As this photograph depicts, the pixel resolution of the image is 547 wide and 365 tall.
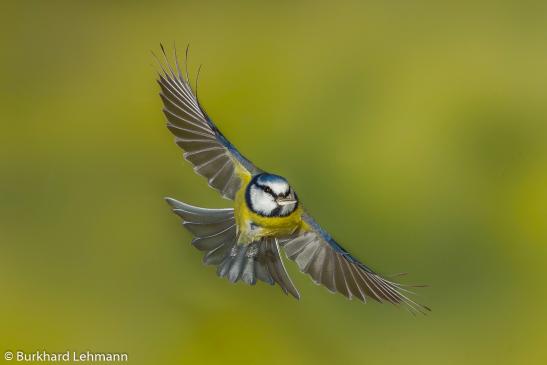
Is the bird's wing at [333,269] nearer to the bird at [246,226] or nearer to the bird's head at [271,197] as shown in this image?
the bird at [246,226]

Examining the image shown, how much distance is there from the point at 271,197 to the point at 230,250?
0.95 ft

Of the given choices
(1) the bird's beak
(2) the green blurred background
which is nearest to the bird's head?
(1) the bird's beak

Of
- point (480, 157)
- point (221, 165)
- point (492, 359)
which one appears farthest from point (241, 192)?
point (480, 157)

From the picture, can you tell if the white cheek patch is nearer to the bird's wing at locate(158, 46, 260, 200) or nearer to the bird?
the bird

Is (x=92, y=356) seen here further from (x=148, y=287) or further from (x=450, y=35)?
(x=450, y=35)

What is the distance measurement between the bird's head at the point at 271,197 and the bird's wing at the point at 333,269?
0.46 feet

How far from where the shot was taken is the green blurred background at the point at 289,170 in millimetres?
2664

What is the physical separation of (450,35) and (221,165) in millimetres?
1864

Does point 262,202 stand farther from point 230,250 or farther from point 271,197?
point 230,250

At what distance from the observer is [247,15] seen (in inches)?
152

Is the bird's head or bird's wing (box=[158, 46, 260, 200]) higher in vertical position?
bird's wing (box=[158, 46, 260, 200])

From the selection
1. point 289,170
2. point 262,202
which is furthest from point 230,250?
point 289,170

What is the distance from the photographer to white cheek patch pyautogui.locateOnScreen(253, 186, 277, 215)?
2139 millimetres

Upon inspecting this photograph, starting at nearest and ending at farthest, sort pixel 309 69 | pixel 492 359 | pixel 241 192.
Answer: pixel 241 192, pixel 492 359, pixel 309 69
